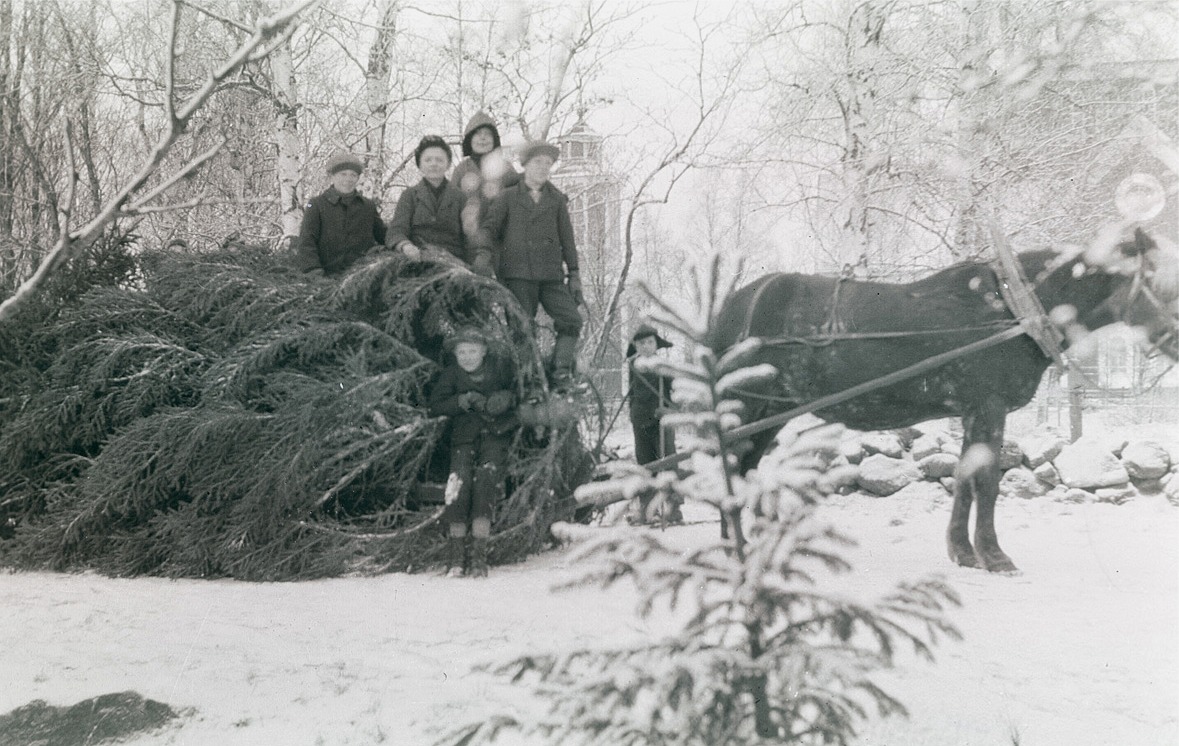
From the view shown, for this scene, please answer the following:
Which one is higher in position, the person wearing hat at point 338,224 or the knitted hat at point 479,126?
the knitted hat at point 479,126

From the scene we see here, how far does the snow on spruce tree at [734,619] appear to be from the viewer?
1.88 metres

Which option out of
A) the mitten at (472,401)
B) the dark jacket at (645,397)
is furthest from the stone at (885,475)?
the mitten at (472,401)

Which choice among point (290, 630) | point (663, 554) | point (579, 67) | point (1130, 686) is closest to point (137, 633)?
→ point (290, 630)

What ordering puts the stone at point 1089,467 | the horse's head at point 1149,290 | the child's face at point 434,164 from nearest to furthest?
the horse's head at point 1149,290, the child's face at point 434,164, the stone at point 1089,467

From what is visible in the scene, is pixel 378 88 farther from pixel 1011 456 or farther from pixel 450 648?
pixel 1011 456

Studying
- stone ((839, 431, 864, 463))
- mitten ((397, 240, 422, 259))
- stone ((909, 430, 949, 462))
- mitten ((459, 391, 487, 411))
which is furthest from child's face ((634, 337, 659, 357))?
stone ((909, 430, 949, 462))

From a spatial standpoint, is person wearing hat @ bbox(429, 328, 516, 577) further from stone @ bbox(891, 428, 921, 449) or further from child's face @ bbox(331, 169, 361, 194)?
stone @ bbox(891, 428, 921, 449)

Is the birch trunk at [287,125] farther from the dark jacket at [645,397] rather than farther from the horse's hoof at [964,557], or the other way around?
the horse's hoof at [964,557]

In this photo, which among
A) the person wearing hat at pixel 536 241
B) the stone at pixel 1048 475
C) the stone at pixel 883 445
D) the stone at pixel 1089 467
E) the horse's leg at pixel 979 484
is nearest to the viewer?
the horse's leg at pixel 979 484

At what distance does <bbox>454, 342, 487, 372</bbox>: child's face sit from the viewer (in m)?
4.79

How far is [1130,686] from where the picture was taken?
9.14 feet

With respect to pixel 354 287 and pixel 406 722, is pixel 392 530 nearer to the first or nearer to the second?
pixel 354 287

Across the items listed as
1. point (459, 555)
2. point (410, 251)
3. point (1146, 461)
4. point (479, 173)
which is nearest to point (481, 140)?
point (479, 173)

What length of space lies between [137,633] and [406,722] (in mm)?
1700
